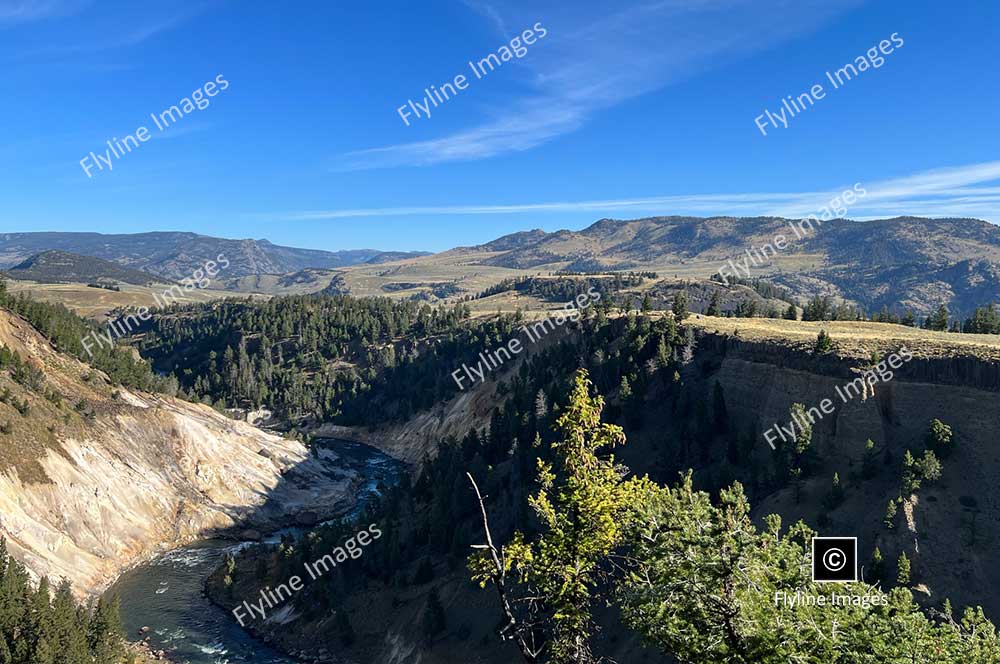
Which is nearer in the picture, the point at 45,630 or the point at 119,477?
the point at 45,630

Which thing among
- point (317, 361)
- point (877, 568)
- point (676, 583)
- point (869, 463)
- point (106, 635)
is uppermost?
point (676, 583)

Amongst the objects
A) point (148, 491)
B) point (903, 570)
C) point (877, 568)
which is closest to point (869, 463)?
point (877, 568)

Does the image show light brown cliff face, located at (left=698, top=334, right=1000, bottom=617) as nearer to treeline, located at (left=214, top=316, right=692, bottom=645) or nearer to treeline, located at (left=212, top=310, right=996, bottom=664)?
treeline, located at (left=212, top=310, right=996, bottom=664)

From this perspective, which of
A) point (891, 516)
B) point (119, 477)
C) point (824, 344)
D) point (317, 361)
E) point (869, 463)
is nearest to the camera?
point (891, 516)

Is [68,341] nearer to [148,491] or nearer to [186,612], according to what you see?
[148,491]

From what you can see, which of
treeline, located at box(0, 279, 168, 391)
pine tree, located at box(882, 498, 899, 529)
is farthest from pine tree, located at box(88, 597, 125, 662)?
treeline, located at box(0, 279, 168, 391)
